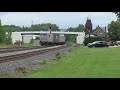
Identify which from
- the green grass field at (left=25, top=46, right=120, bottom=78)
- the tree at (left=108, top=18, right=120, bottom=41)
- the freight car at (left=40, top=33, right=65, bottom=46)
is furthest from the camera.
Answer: the tree at (left=108, top=18, right=120, bottom=41)

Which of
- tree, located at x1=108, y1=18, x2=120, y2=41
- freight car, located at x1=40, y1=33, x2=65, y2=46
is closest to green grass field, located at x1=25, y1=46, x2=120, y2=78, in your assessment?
freight car, located at x1=40, y1=33, x2=65, y2=46

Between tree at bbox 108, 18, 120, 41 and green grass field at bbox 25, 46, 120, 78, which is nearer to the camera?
green grass field at bbox 25, 46, 120, 78

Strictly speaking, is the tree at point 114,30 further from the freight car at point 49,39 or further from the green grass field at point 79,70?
the green grass field at point 79,70

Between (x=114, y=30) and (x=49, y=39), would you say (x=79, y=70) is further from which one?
(x=114, y=30)

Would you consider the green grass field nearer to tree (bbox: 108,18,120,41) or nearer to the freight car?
the freight car

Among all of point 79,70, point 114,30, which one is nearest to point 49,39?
point 114,30

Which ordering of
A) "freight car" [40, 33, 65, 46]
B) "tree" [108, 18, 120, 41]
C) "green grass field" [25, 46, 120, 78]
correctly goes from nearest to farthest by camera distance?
"green grass field" [25, 46, 120, 78], "freight car" [40, 33, 65, 46], "tree" [108, 18, 120, 41]

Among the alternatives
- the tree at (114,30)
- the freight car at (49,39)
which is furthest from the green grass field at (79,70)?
the tree at (114,30)
